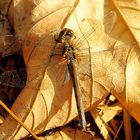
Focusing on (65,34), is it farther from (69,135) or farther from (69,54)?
(69,135)

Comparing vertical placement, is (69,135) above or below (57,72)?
below

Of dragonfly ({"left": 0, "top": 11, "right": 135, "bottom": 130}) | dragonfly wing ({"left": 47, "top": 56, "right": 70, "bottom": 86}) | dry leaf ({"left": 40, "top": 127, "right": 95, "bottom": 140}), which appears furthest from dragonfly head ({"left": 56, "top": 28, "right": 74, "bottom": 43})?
dry leaf ({"left": 40, "top": 127, "right": 95, "bottom": 140})

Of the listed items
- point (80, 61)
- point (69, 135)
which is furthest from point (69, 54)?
point (69, 135)

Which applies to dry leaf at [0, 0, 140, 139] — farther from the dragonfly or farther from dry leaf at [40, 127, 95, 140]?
dry leaf at [40, 127, 95, 140]

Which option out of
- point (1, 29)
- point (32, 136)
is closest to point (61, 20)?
point (1, 29)

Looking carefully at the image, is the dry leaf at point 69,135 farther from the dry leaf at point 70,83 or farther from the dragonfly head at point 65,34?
the dragonfly head at point 65,34

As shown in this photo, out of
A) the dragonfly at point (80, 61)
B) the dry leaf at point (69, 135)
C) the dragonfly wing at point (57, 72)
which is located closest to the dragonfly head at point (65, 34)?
the dragonfly at point (80, 61)

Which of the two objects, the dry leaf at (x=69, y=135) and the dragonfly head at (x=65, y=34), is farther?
Answer: the dry leaf at (x=69, y=135)
